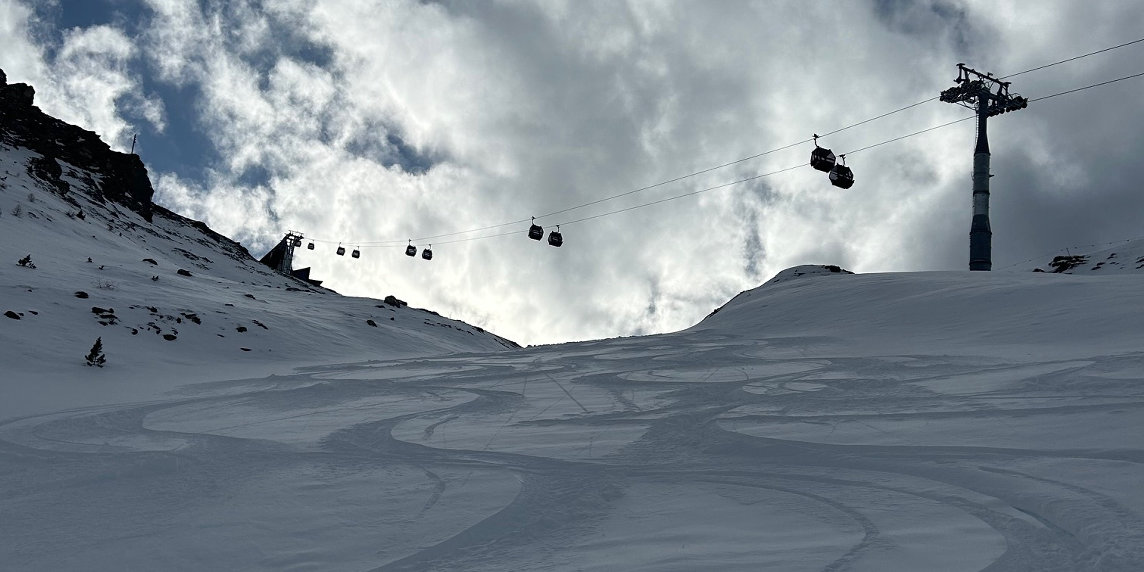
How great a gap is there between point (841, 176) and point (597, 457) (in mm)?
21209

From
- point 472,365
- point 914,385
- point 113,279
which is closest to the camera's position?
point 914,385

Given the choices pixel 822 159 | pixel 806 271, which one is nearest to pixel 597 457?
pixel 822 159

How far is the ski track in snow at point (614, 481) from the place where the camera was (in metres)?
3.15

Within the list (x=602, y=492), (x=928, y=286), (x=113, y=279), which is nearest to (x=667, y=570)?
(x=602, y=492)

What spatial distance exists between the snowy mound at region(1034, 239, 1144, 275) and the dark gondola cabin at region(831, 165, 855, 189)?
13647mm

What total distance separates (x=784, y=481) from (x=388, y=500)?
2574 mm

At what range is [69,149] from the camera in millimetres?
41938

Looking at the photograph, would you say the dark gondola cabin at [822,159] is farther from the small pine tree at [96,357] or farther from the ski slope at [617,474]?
the small pine tree at [96,357]

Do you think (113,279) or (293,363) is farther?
→ (113,279)

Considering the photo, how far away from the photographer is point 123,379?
10.7 m

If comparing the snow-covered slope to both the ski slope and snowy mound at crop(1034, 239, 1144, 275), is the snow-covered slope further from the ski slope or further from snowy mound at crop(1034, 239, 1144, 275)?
snowy mound at crop(1034, 239, 1144, 275)

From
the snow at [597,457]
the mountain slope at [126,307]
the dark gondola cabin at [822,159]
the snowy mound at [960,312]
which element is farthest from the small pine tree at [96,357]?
the dark gondola cabin at [822,159]

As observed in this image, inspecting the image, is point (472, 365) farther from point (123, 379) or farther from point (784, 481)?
point (784, 481)

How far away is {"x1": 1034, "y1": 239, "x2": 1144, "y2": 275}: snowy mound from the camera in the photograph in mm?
28094
